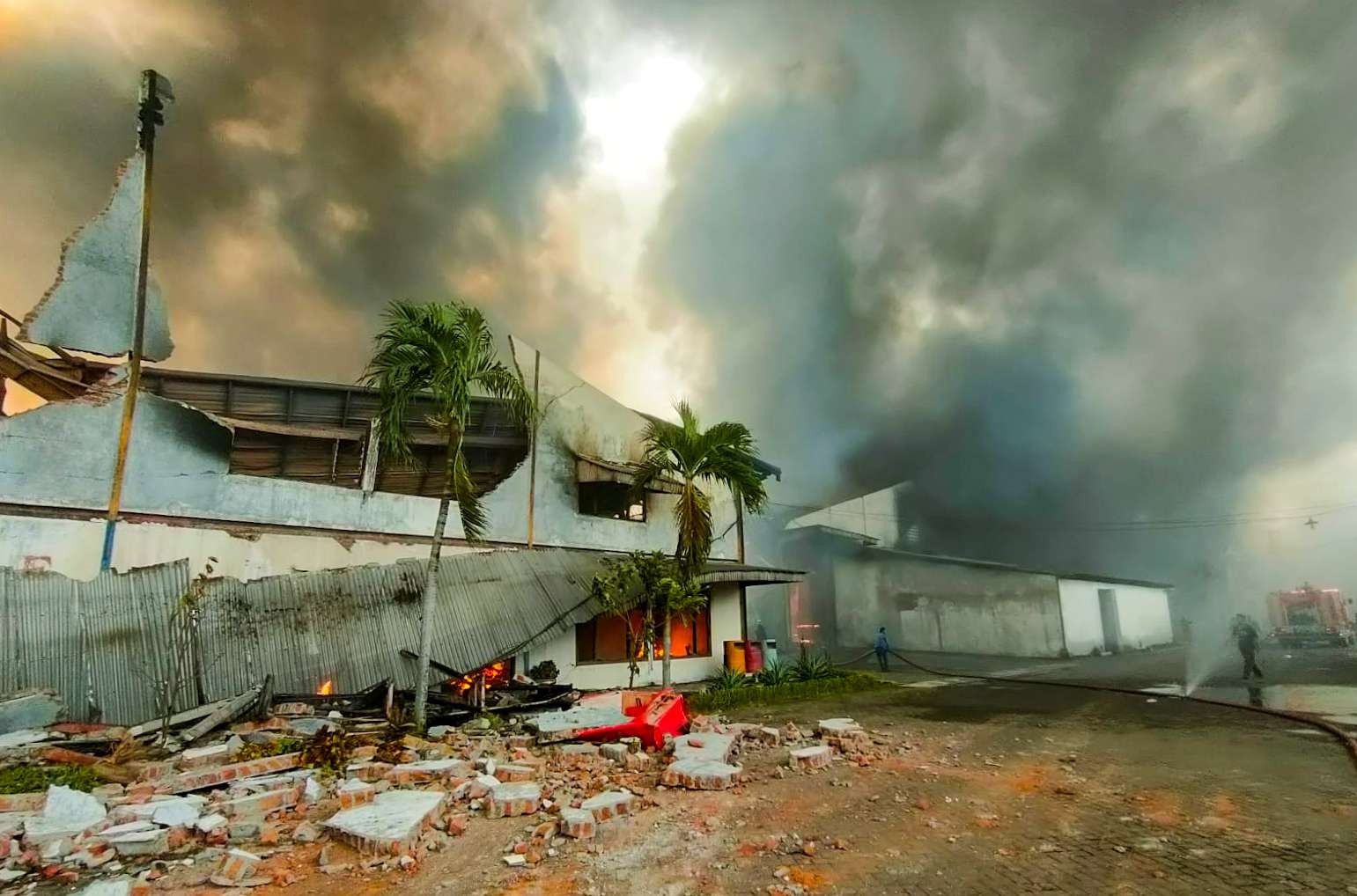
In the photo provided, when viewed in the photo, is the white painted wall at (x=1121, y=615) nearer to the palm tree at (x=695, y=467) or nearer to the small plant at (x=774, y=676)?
the small plant at (x=774, y=676)

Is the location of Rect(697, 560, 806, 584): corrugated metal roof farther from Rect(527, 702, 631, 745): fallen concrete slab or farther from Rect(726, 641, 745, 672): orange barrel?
Rect(527, 702, 631, 745): fallen concrete slab

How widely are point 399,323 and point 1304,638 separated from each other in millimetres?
40177

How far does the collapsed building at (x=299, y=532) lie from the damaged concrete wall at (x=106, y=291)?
56cm

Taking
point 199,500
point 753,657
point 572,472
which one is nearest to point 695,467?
point 572,472

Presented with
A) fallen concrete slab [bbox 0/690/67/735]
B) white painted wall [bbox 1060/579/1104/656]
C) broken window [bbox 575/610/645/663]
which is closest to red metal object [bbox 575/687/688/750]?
broken window [bbox 575/610/645/663]

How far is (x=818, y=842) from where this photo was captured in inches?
201

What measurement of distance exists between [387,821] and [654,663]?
454 inches

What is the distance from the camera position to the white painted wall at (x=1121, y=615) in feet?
88.5

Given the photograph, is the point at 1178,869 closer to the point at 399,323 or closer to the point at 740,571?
the point at 399,323

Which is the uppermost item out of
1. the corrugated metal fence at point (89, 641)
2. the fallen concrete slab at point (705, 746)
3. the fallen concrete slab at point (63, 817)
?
the corrugated metal fence at point (89, 641)

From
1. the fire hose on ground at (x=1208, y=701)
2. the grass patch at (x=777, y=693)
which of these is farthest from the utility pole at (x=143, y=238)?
the fire hose on ground at (x=1208, y=701)

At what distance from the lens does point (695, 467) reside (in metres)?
13.0

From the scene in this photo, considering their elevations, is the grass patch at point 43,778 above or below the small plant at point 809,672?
above

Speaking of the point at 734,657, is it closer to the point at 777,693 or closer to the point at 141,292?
the point at 777,693
